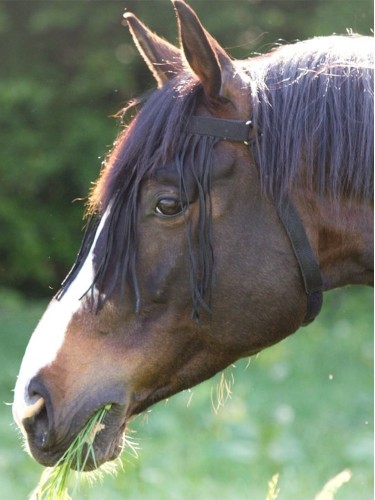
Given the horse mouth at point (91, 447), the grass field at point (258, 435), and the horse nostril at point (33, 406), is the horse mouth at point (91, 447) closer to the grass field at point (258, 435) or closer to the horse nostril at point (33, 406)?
the horse nostril at point (33, 406)

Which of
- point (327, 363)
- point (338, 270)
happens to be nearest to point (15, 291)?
point (327, 363)

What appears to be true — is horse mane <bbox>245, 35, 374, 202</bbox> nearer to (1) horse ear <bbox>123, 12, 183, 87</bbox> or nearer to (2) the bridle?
(2) the bridle

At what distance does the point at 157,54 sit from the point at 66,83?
27.1 ft

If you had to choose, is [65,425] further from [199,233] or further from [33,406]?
[199,233]

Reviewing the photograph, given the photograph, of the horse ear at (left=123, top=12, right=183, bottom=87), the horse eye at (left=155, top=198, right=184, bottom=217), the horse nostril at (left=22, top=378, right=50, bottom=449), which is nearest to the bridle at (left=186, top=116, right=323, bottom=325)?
the horse eye at (left=155, top=198, right=184, bottom=217)

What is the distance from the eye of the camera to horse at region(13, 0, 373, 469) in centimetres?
242

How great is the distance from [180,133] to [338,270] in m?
0.61

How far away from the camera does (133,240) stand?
7.97 ft

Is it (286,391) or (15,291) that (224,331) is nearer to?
(286,391)

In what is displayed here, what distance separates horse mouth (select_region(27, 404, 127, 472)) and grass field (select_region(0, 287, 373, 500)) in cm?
62

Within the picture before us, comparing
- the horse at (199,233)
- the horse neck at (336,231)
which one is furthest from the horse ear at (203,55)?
the horse neck at (336,231)

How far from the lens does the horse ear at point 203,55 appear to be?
7.54 ft

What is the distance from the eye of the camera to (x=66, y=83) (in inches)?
425

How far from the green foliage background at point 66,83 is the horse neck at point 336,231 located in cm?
783
